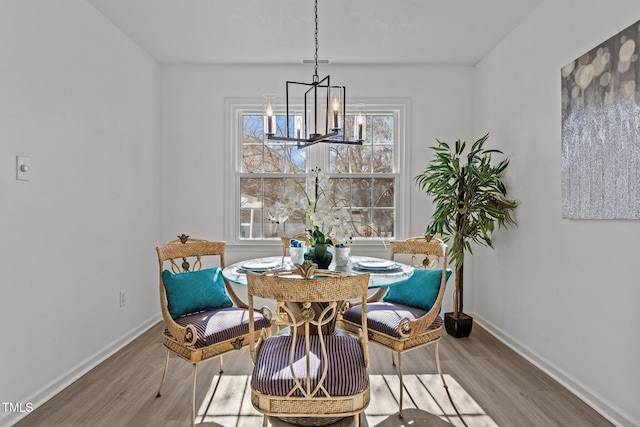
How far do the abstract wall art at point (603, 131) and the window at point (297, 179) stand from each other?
5.89ft

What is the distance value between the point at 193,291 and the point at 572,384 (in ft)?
8.38

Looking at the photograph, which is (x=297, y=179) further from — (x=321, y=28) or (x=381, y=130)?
(x=321, y=28)

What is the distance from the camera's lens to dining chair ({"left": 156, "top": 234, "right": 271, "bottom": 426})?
7.00ft

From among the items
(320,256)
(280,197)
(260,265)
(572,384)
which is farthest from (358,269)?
(280,197)

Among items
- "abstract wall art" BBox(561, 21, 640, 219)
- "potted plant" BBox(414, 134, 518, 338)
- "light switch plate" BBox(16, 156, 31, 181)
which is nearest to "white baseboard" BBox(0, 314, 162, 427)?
"light switch plate" BBox(16, 156, 31, 181)

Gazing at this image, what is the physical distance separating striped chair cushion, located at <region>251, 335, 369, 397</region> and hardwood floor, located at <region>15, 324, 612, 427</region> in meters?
0.61

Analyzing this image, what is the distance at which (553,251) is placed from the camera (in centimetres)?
277

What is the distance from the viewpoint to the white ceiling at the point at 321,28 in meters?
2.90

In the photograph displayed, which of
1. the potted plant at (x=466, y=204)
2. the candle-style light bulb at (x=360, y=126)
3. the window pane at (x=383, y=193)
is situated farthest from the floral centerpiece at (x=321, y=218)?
the window pane at (x=383, y=193)

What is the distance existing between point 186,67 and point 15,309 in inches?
112

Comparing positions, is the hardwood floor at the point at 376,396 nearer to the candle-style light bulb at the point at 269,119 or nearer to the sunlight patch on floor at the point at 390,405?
the sunlight patch on floor at the point at 390,405

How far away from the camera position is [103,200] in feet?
10.0

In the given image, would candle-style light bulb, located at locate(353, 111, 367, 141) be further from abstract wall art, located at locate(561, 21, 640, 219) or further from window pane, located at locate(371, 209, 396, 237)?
window pane, located at locate(371, 209, 396, 237)

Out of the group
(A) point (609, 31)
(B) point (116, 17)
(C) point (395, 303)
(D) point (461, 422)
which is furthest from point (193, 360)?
(A) point (609, 31)
